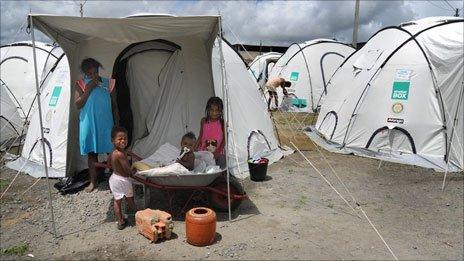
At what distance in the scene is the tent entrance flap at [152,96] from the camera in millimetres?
7207

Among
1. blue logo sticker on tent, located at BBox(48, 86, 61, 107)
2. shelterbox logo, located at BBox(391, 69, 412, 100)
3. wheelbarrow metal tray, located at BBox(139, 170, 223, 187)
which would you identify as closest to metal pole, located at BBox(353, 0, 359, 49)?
shelterbox logo, located at BBox(391, 69, 412, 100)

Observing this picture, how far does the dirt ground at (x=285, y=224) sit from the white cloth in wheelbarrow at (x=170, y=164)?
540 millimetres

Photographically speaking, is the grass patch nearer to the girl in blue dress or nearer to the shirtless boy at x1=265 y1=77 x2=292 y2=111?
the girl in blue dress

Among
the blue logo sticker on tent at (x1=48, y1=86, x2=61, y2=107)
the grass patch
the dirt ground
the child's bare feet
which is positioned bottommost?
the grass patch

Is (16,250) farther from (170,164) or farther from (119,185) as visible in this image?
(170,164)

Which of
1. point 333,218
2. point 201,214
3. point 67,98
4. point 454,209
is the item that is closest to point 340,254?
point 333,218

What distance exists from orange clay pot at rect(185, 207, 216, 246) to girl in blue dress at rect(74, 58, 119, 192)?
88.1 inches

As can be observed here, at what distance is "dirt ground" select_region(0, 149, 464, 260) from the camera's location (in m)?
4.33

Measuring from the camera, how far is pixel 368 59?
952 cm

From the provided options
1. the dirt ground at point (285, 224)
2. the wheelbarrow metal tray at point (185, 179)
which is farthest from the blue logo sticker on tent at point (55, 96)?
the wheelbarrow metal tray at point (185, 179)

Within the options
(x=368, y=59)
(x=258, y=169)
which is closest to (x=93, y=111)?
(x=258, y=169)

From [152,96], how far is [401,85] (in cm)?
503

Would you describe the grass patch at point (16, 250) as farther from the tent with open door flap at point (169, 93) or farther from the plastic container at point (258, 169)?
the plastic container at point (258, 169)

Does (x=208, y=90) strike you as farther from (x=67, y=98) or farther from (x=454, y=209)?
(x=454, y=209)
